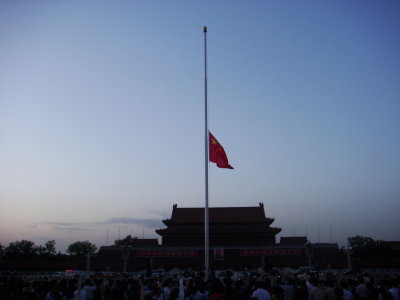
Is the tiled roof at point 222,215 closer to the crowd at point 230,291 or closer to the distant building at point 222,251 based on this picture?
the distant building at point 222,251

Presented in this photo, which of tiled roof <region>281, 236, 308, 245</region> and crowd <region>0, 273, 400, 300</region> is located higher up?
tiled roof <region>281, 236, 308, 245</region>

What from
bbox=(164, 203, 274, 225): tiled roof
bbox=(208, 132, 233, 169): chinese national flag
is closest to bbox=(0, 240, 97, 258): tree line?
bbox=(164, 203, 274, 225): tiled roof

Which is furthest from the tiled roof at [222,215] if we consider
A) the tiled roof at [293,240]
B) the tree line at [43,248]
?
the tree line at [43,248]

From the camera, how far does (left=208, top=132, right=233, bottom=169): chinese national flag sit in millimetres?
16312

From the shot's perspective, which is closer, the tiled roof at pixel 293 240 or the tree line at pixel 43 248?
the tiled roof at pixel 293 240

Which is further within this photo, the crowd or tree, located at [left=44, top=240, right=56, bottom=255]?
tree, located at [left=44, top=240, right=56, bottom=255]

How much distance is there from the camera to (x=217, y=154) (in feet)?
53.7

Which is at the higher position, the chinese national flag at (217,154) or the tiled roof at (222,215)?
the chinese national flag at (217,154)

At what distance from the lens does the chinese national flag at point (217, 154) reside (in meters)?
16.3

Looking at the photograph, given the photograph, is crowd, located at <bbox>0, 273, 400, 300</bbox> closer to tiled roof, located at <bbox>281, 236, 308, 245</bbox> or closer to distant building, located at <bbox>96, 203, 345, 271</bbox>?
distant building, located at <bbox>96, 203, 345, 271</bbox>

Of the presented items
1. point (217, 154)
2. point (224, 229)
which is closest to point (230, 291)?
point (217, 154)

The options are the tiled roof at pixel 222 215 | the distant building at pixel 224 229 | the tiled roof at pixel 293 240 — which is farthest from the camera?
the tiled roof at pixel 293 240

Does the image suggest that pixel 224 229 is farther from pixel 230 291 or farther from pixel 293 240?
pixel 230 291

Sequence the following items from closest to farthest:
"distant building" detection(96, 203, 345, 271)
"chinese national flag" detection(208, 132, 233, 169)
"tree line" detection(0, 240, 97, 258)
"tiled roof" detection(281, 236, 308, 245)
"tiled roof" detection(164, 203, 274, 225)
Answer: "chinese national flag" detection(208, 132, 233, 169), "distant building" detection(96, 203, 345, 271), "tiled roof" detection(164, 203, 274, 225), "tiled roof" detection(281, 236, 308, 245), "tree line" detection(0, 240, 97, 258)
